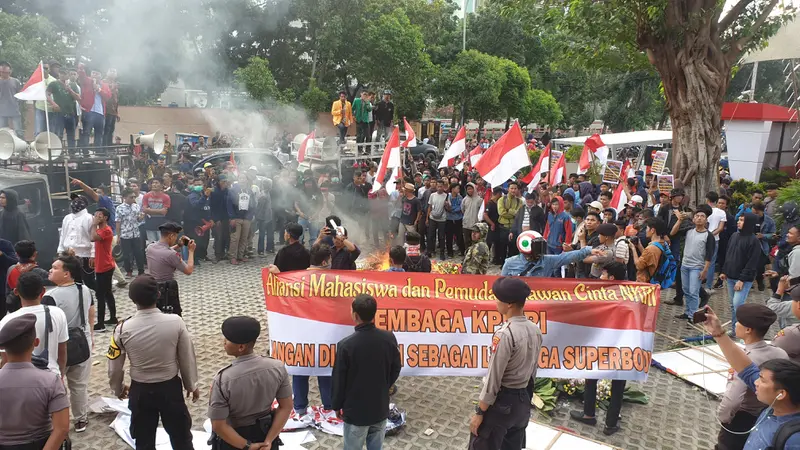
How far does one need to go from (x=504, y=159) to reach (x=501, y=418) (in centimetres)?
808

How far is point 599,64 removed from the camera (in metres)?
17.2

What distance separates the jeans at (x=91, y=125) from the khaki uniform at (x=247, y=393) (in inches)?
492

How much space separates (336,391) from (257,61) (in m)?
26.0

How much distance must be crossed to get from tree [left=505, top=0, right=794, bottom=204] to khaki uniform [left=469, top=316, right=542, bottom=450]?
395 inches

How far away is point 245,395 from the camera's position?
3705 millimetres

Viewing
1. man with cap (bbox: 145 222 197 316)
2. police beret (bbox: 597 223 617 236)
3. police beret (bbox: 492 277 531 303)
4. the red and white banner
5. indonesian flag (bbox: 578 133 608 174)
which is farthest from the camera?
indonesian flag (bbox: 578 133 608 174)

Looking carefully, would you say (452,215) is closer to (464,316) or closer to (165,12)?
(464,316)

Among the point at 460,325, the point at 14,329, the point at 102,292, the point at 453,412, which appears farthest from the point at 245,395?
the point at 102,292

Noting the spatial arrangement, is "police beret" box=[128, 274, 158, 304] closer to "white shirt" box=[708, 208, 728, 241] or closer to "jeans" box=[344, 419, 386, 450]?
"jeans" box=[344, 419, 386, 450]

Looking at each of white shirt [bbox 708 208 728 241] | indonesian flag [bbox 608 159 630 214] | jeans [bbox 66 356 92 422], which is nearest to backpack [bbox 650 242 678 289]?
white shirt [bbox 708 208 728 241]

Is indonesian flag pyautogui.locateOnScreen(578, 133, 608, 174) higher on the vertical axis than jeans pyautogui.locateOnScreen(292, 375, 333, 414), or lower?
higher

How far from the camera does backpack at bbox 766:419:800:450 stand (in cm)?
→ 307

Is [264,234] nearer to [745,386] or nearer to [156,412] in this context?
[156,412]

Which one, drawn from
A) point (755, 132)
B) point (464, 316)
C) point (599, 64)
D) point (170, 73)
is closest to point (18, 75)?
point (170, 73)
